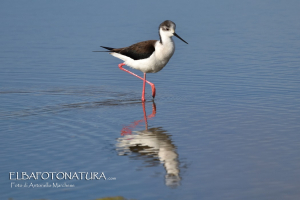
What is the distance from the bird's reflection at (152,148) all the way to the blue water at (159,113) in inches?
0.7

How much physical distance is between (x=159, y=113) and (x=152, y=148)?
2.39 meters

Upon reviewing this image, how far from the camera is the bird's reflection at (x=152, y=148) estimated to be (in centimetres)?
696

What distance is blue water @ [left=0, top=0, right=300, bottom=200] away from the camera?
655cm

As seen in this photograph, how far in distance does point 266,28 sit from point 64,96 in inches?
425

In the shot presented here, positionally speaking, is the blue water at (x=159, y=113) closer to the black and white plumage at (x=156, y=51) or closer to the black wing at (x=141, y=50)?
the black and white plumage at (x=156, y=51)

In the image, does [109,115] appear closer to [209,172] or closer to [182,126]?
[182,126]

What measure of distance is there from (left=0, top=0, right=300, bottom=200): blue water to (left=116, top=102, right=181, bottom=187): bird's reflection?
0.06 feet

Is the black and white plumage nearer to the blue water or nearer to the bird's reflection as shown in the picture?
the blue water

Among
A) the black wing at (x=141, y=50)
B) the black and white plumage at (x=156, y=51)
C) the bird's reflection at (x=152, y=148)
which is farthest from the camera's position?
the black wing at (x=141, y=50)

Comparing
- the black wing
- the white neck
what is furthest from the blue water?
the white neck

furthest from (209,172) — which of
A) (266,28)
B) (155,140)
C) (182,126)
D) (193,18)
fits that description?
(193,18)

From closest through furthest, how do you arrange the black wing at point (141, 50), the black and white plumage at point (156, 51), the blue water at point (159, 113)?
the blue water at point (159, 113) < the black and white plumage at point (156, 51) < the black wing at point (141, 50)

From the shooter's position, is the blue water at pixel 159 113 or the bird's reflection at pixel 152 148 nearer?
the blue water at pixel 159 113

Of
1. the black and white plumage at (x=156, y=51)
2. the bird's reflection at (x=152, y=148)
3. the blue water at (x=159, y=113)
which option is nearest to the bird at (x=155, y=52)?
the black and white plumage at (x=156, y=51)
